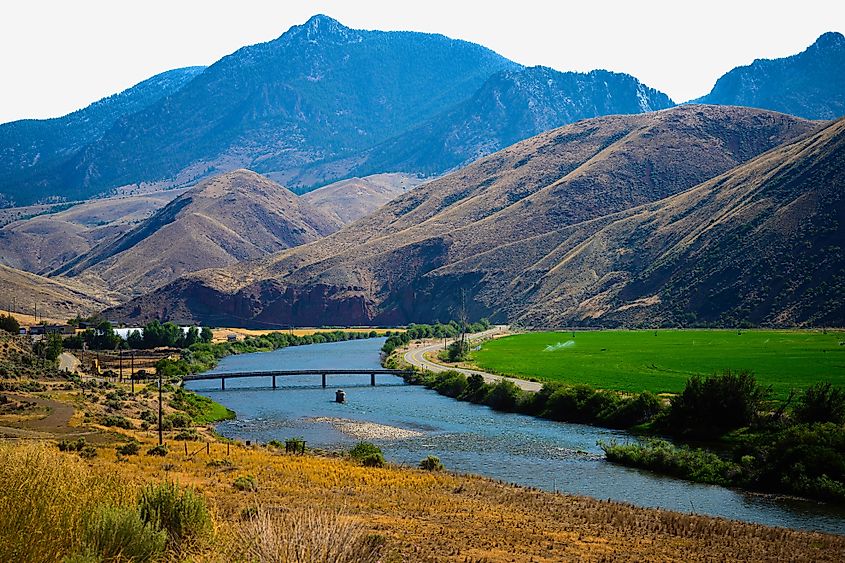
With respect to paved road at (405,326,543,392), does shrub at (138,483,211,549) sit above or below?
above

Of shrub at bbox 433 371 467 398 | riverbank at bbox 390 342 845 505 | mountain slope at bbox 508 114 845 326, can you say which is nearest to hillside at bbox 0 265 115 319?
mountain slope at bbox 508 114 845 326

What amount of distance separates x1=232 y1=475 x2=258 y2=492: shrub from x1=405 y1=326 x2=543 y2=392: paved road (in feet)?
136

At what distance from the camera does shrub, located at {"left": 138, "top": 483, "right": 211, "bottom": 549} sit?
38.5 feet

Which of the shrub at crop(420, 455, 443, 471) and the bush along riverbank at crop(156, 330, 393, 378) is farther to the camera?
the bush along riverbank at crop(156, 330, 393, 378)

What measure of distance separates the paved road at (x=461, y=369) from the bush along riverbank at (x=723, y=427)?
11.5 feet

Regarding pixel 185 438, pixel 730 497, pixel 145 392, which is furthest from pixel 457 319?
pixel 730 497

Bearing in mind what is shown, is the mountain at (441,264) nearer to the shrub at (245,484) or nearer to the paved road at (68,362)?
the paved road at (68,362)

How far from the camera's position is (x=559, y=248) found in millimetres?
166250

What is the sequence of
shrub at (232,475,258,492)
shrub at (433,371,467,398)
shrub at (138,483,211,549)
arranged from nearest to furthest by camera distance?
shrub at (138,483,211,549) → shrub at (232,475,258,492) → shrub at (433,371,467,398)

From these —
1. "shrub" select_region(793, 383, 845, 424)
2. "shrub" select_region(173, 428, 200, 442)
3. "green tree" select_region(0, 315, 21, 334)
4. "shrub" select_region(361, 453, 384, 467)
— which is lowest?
"shrub" select_region(361, 453, 384, 467)

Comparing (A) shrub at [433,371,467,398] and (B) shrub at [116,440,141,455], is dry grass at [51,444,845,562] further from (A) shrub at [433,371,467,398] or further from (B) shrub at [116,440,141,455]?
(A) shrub at [433,371,467,398]

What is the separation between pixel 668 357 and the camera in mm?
81125

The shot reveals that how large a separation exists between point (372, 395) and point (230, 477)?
46.2 metres

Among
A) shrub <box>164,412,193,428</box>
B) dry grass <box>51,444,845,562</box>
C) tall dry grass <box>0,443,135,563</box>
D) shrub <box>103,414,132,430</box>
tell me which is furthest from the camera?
shrub <box>164,412,193,428</box>
